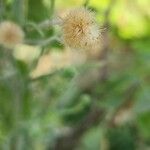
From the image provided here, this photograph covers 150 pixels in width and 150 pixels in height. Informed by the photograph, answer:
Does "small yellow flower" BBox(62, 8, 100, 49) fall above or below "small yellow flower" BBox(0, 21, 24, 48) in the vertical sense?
below

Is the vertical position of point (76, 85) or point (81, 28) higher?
point (76, 85)

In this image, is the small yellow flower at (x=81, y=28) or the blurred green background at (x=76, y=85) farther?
the blurred green background at (x=76, y=85)

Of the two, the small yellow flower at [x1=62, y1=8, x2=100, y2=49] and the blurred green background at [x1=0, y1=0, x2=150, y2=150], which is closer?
the small yellow flower at [x1=62, y1=8, x2=100, y2=49]

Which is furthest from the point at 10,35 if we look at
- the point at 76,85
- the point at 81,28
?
the point at 76,85

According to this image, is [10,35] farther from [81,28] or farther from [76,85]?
[76,85]

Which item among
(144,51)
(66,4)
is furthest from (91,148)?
(66,4)

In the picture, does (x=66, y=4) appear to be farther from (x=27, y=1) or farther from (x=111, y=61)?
(x=27, y=1)
